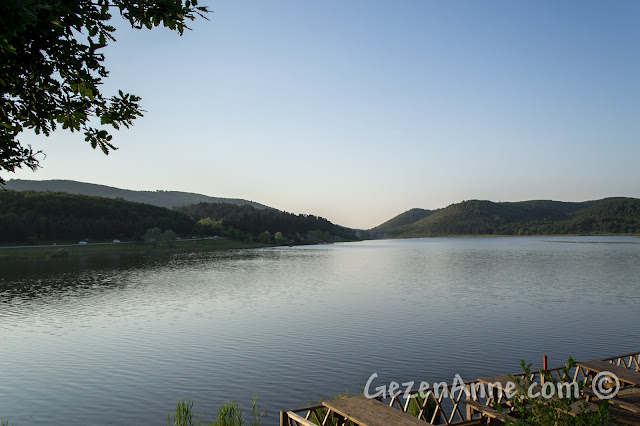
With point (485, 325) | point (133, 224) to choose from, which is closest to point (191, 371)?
point (485, 325)

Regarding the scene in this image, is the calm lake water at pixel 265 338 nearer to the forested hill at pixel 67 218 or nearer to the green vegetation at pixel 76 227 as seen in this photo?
the green vegetation at pixel 76 227

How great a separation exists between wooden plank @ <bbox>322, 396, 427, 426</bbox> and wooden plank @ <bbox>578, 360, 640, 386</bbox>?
6585 millimetres

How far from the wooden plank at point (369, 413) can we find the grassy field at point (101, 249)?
10867cm

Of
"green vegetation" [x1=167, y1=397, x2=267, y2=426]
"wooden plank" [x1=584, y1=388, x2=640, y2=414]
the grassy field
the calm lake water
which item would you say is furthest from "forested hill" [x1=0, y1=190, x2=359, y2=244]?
"wooden plank" [x1=584, y1=388, x2=640, y2=414]

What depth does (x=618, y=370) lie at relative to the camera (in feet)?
51.2

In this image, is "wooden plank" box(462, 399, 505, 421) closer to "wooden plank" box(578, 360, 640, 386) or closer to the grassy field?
"wooden plank" box(578, 360, 640, 386)

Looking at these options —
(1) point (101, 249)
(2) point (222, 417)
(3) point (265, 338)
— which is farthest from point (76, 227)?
(2) point (222, 417)

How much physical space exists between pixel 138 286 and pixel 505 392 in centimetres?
5165

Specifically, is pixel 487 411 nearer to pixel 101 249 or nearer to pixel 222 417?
pixel 222 417

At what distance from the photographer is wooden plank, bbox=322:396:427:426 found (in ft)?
36.7

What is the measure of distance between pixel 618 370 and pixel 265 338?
19.9 m

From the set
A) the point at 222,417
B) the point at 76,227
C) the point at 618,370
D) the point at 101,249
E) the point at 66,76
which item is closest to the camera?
the point at 66,76

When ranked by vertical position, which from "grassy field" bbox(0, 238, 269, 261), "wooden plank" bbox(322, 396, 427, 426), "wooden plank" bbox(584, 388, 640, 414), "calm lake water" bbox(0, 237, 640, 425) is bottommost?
"calm lake water" bbox(0, 237, 640, 425)

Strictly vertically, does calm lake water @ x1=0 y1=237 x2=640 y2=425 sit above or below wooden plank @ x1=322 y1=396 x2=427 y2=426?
below
